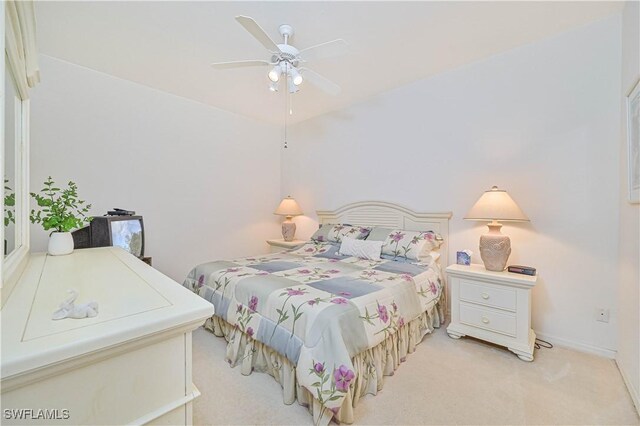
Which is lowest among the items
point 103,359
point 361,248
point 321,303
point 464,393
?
point 464,393

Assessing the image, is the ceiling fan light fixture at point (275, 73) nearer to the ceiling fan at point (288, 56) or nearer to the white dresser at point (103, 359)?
the ceiling fan at point (288, 56)

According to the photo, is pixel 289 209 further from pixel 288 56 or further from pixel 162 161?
pixel 288 56

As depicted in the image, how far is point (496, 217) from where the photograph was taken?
2.25m

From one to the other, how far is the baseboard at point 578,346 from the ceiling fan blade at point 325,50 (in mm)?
2809

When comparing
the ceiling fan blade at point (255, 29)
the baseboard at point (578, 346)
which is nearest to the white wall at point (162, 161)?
the ceiling fan blade at point (255, 29)

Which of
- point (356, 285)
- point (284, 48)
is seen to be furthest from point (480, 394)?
point (284, 48)

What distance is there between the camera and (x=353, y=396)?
62.2 inches

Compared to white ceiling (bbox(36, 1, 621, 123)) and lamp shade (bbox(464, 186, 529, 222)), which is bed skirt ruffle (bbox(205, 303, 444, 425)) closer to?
lamp shade (bbox(464, 186, 529, 222))

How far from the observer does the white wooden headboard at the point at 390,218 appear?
2938 mm

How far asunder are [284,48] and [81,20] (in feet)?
5.36

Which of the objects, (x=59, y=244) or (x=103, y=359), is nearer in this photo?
(x=103, y=359)

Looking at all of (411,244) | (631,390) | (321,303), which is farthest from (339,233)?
(631,390)

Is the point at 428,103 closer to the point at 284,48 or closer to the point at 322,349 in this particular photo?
the point at 284,48

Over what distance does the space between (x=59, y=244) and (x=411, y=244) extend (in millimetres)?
2649
